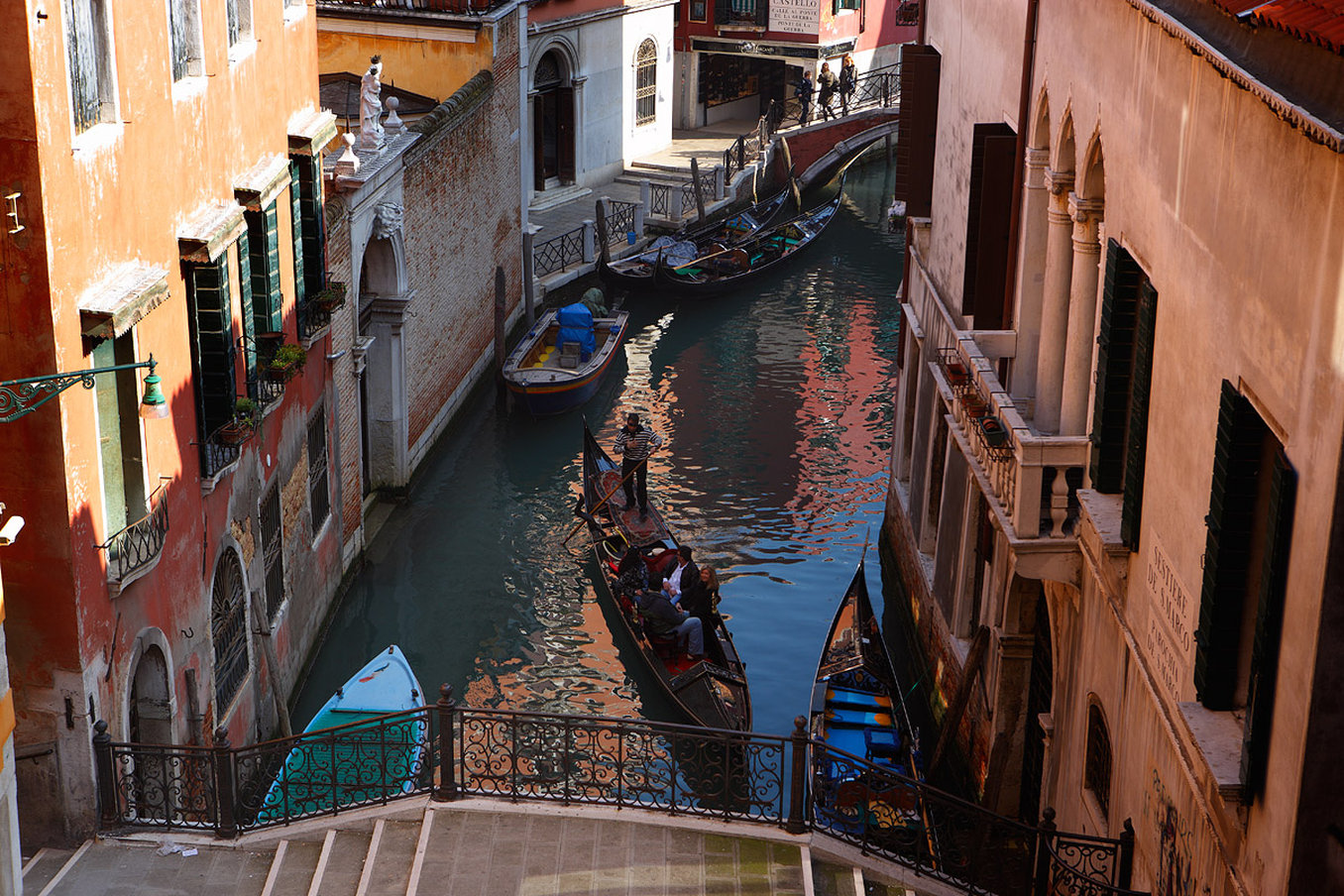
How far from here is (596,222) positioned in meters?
27.1

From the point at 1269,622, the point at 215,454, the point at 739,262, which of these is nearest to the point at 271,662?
the point at 215,454

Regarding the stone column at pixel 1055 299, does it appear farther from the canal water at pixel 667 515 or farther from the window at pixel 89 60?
the window at pixel 89 60

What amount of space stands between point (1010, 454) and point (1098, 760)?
1874mm

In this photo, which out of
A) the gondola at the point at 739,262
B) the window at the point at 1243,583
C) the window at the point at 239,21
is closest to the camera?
the window at the point at 1243,583

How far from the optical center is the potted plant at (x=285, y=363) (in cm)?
1204

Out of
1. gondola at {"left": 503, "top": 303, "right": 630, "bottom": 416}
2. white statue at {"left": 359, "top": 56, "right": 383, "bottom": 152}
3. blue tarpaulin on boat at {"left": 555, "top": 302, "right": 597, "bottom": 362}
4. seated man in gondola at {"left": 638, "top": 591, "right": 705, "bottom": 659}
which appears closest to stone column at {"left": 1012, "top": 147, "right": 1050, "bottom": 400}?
seated man in gondola at {"left": 638, "top": 591, "right": 705, "bottom": 659}

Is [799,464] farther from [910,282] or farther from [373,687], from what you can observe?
[373,687]

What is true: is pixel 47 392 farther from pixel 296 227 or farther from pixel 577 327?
pixel 577 327

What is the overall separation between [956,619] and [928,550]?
206cm

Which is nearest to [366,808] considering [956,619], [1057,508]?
[1057,508]

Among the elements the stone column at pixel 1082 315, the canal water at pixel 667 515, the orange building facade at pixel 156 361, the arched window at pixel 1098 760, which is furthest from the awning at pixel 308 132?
the arched window at pixel 1098 760

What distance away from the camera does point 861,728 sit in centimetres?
1266

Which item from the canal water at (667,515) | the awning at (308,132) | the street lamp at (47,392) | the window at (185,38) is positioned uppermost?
the window at (185,38)

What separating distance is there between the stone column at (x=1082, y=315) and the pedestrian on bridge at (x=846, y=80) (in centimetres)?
2730
